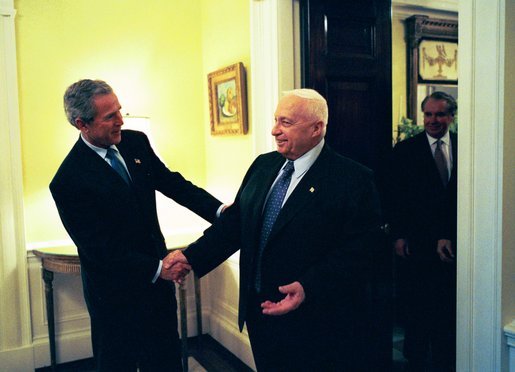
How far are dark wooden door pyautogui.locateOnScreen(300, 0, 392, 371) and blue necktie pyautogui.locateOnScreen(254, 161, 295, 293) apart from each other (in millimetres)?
980

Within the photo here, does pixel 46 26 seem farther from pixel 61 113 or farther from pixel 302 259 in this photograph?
pixel 302 259

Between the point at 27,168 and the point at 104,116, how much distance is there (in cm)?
162

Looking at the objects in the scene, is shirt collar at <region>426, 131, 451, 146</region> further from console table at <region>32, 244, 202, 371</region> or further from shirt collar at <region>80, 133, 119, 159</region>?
shirt collar at <region>80, 133, 119, 159</region>

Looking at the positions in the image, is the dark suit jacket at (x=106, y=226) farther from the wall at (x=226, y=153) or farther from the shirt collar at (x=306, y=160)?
the wall at (x=226, y=153)

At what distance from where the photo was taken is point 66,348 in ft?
11.9

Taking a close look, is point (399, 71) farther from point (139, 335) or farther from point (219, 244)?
point (139, 335)

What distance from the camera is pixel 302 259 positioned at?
1950mm

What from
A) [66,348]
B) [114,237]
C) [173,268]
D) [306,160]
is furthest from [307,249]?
[66,348]

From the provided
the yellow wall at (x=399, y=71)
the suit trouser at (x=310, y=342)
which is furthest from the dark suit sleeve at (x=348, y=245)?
the yellow wall at (x=399, y=71)

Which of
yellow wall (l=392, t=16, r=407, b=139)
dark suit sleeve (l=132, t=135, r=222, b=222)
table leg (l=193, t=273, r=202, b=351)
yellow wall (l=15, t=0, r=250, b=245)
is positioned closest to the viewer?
dark suit sleeve (l=132, t=135, r=222, b=222)

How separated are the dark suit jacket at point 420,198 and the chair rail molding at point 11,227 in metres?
2.40

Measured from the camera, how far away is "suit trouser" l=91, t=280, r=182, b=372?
91.0 inches

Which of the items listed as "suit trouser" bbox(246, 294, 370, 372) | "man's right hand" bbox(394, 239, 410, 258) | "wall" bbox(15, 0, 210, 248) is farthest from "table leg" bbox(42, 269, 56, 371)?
"man's right hand" bbox(394, 239, 410, 258)

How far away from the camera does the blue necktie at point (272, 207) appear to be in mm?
2060
